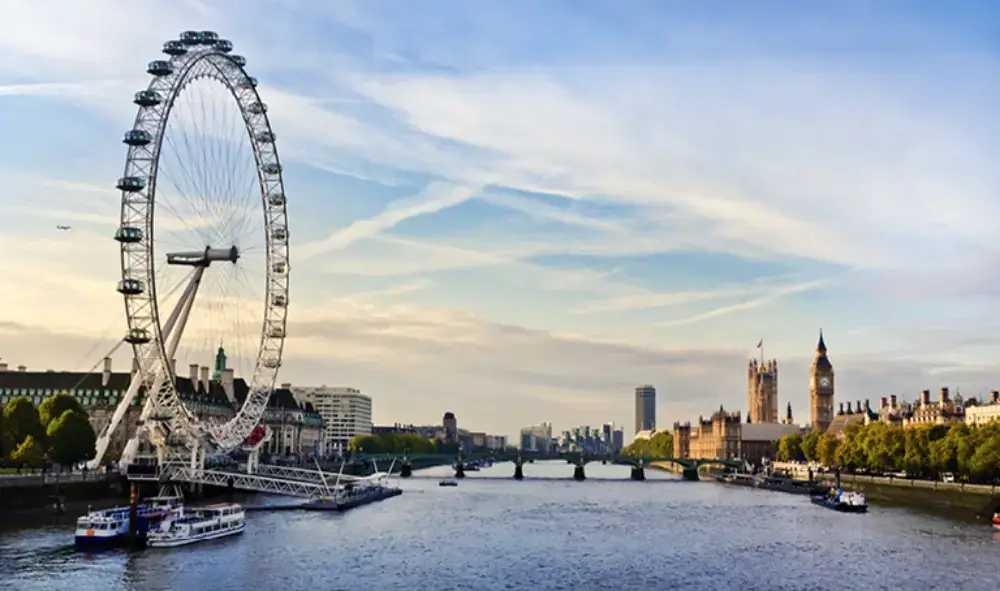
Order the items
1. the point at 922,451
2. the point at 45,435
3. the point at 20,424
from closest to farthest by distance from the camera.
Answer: the point at 20,424 → the point at 45,435 → the point at 922,451

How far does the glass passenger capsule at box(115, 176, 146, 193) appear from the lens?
270 feet

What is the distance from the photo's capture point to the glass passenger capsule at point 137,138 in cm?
8231

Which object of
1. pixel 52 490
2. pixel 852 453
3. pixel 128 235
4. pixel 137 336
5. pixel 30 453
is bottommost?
pixel 52 490

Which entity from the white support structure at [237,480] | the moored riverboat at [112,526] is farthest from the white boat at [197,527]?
the white support structure at [237,480]

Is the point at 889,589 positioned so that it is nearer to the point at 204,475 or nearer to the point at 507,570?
the point at 507,570

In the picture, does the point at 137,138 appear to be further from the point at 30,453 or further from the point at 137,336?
the point at 30,453

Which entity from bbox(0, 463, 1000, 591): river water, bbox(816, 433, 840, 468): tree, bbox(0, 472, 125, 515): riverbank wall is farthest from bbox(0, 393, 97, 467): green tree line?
bbox(816, 433, 840, 468): tree

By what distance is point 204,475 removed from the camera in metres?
106

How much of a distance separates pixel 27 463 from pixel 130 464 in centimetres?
1056

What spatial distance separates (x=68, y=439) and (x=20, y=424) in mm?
4181

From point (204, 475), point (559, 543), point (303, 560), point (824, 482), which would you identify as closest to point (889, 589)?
point (559, 543)

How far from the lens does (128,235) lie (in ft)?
270

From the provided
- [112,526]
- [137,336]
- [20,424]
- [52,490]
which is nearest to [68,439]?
[20,424]

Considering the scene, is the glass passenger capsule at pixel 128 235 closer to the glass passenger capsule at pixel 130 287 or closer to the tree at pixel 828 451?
the glass passenger capsule at pixel 130 287
